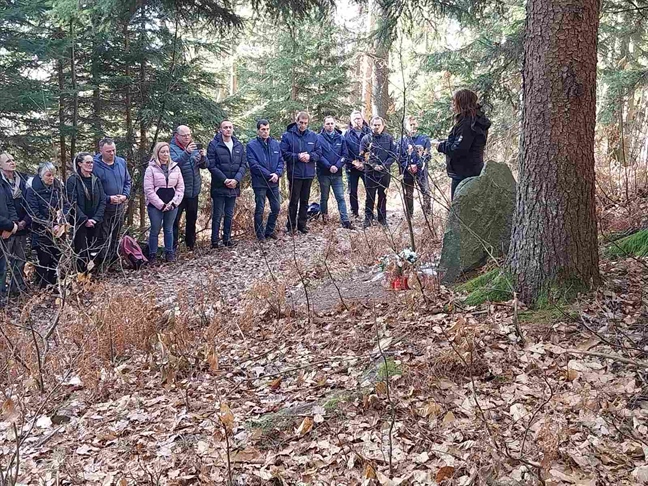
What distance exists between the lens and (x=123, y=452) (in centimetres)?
356

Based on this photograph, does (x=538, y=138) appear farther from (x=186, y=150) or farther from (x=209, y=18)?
(x=186, y=150)

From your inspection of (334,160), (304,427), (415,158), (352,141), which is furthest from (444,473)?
(352,141)

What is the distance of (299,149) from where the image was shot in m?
10.1

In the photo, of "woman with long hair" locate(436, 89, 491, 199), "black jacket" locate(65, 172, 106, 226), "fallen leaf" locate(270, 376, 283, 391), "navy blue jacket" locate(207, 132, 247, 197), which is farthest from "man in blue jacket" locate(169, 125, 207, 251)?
"fallen leaf" locate(270, 376, 283, 391)

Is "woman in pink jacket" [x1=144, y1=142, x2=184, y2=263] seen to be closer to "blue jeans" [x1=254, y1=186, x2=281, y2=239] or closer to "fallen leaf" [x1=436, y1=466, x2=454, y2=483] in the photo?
"blue jeans" [x1=254, y1=186, x2=281, y2=239]

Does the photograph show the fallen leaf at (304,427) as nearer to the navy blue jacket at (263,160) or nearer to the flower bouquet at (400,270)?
the flower bouquet at (400,270)

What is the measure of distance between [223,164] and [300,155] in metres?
1.46

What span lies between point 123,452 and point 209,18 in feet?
20.3

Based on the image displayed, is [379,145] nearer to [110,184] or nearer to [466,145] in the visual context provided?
[466,145]

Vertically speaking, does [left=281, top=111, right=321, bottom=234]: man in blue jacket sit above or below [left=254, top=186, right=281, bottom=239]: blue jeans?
above

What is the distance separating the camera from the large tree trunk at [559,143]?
161 inches

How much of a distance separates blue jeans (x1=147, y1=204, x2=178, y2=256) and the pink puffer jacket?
0.54ft

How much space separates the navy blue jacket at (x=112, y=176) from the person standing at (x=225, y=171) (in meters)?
1.50

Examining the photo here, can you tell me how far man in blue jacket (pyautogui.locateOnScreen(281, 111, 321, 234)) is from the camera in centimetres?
1009
